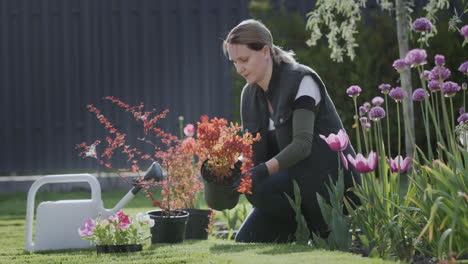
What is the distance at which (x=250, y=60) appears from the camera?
3.21 meters

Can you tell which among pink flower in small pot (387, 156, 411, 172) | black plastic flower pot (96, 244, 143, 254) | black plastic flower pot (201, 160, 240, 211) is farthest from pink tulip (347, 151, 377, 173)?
black plastic flower pot (96, 244, 143, 254)

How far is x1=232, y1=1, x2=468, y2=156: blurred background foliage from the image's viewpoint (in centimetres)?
614

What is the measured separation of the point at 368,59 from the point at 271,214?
3.29m

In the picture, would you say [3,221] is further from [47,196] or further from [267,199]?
[267,199]

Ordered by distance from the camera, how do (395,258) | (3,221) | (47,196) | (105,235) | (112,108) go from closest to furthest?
(395,258), (105,235), (3,221), (47,196), (112,108)

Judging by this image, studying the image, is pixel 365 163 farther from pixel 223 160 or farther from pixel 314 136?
pixel 314 136

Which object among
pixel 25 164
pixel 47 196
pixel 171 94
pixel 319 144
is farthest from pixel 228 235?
pixel 25 164

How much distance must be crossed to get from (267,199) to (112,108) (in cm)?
439

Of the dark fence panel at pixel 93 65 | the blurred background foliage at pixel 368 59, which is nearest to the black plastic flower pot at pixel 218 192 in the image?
the blurred background foliage at pixel 368 59

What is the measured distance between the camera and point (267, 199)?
339cm

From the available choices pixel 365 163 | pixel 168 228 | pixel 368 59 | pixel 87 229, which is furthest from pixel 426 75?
pixel 368 59

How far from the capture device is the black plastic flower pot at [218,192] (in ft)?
9.75

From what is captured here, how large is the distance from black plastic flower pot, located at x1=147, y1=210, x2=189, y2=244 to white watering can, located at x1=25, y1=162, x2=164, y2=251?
0.25m

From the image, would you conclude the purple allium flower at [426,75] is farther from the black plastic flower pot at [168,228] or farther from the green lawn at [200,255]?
the black plastic flower pot at [168,228]
